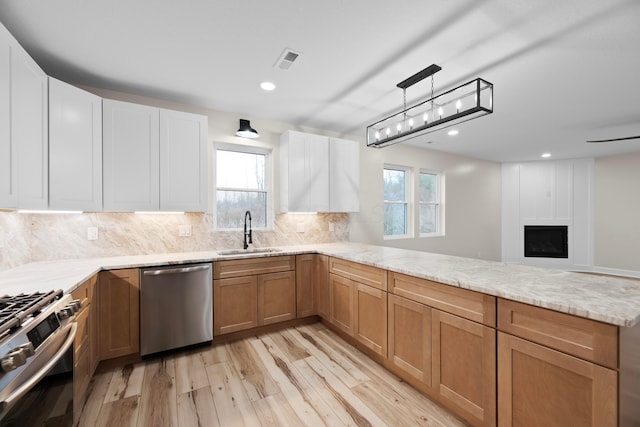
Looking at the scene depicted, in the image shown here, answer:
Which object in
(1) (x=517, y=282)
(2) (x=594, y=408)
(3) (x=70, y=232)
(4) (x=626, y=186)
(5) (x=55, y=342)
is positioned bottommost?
(2) (x=594, y=408)

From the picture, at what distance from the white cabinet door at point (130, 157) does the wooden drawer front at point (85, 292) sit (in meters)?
0.80

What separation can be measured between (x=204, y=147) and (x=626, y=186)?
815cm

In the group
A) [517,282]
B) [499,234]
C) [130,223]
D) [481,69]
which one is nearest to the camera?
[517,282]

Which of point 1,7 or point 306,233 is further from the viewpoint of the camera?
point 306,233

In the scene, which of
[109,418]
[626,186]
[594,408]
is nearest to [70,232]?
[109,418]

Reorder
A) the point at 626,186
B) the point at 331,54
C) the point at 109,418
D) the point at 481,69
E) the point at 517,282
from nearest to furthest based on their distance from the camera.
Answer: the point at 517,282 → the point at 109,418 → the point at 331,54 → the point at 481,69 → the point at 626,186

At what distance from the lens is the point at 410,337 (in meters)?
2.02

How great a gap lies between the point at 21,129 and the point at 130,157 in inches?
34.5

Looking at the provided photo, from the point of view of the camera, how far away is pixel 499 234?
262 inches

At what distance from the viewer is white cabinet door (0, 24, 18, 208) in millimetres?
1561

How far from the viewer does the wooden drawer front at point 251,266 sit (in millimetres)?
2764

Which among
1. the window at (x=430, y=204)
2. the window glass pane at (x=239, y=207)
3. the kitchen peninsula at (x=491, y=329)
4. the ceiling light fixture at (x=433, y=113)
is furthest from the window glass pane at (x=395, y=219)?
the kitchen peninsula at (x=491, y=329)

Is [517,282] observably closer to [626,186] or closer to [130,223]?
[130,223]

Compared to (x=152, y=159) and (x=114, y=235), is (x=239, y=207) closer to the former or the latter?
(x=152, y=159)
